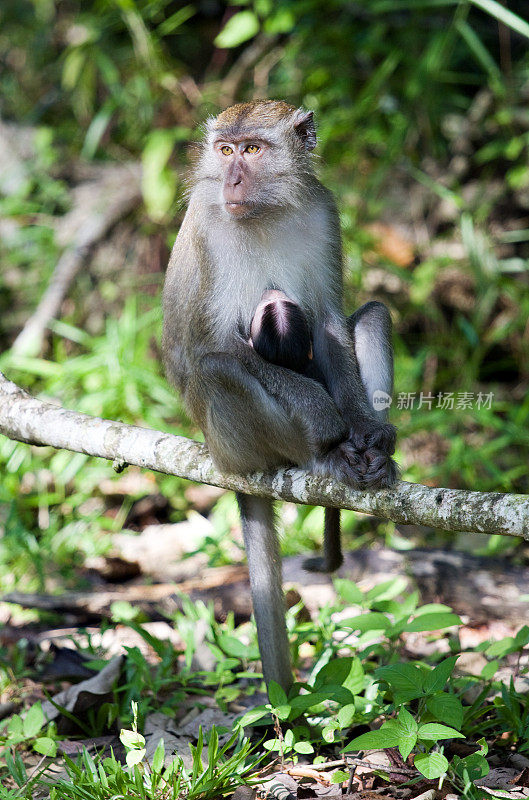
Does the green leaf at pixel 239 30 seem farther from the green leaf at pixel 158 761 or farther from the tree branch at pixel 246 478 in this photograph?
the green leaf at pixel 158 761

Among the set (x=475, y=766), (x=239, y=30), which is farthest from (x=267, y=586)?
(x=239, y=30)

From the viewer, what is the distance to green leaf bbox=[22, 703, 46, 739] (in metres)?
3.03

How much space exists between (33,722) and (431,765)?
1545 millimetres

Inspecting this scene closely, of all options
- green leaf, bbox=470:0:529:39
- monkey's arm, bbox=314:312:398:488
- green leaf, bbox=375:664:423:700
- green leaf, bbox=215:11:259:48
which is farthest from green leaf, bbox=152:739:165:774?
green leaf, bbox=215:11:259:48

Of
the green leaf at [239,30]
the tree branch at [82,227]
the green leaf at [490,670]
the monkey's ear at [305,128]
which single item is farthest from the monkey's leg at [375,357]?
the tree branch at [82,227]

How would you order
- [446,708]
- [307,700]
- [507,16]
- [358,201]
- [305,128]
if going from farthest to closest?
[358,201], [507,16], [305,128], [307,700], [446,708]

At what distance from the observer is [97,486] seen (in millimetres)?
6387

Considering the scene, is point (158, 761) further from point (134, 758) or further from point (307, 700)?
point (307, 700)

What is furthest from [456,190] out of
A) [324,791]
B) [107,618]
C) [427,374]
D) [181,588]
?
[324,791]

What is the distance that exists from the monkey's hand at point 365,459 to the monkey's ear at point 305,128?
4.55 feet

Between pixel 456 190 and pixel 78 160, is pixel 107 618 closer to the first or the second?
pixel 456 190

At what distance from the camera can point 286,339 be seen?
3359 mm

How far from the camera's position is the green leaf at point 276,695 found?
2869mm

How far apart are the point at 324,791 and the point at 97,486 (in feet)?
13.3
